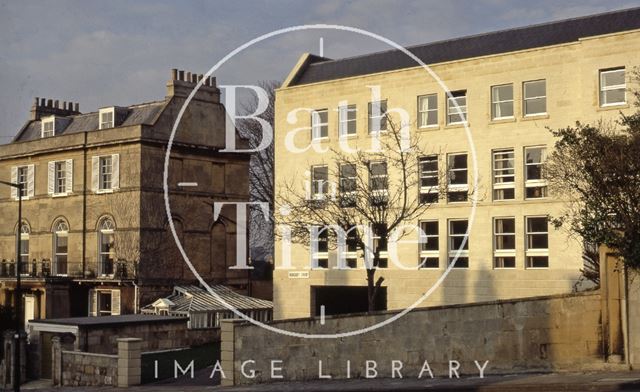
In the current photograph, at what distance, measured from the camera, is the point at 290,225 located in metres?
39.1

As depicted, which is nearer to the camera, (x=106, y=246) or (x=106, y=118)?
(x=106, y=246)

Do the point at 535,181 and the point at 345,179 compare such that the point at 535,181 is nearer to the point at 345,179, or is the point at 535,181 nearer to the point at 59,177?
the point at 345,179

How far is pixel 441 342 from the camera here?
25.4 metres

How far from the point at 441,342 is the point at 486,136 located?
15076 mm

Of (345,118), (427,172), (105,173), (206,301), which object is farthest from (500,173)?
(105,173)

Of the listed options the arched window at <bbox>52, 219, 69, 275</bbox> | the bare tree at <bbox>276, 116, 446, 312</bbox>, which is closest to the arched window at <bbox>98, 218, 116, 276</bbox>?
the arched window at <bbox>52, 219, 69, 275</bbox>

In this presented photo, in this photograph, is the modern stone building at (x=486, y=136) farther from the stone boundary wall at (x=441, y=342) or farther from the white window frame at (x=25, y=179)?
the white window frame at (x=25, y=179)

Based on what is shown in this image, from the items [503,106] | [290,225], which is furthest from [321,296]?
[503,106]

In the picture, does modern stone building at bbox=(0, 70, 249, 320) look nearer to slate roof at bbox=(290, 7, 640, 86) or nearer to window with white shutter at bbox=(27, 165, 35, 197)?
window with white shutter at bbox=(27, 165, 35, 197)

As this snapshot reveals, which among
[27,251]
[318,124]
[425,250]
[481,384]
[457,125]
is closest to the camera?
[481,384]

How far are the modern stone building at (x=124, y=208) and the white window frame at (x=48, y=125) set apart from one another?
2.00m

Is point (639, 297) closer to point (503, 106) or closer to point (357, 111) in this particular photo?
point (503, 106)

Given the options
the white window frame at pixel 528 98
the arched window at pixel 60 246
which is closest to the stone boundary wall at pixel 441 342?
the white window frame at pixel 528 98

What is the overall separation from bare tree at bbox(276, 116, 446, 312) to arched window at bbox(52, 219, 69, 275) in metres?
17.0
